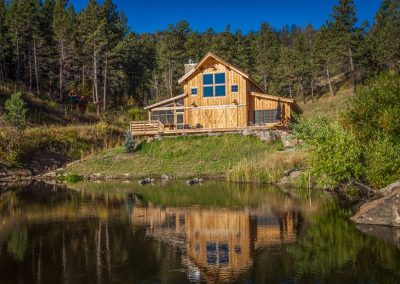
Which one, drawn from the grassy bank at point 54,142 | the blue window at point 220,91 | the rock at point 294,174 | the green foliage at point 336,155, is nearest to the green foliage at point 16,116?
the grassy bank at point 54,142

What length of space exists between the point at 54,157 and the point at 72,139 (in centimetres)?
429

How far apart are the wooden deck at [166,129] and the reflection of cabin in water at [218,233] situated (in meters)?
23.4

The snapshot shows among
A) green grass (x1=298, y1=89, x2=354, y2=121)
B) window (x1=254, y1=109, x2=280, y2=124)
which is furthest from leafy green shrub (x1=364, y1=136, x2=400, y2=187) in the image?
green grass (x1=298, y1=89, x2=354, y2=121)

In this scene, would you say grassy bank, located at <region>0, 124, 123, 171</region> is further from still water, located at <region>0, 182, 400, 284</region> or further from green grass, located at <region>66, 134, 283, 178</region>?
still water, located at <region>0, 182, 400, 284</region>

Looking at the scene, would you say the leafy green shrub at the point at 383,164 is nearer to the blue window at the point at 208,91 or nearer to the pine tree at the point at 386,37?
the blue window at the point at 208,91

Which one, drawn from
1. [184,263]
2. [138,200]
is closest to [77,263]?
[184,263]

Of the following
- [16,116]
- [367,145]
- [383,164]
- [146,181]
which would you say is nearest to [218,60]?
[146,181]

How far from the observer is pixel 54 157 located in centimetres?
4453

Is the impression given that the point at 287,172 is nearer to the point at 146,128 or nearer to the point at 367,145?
the point at 367,145

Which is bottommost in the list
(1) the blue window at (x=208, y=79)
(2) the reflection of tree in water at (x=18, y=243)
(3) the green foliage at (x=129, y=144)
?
(2) the reflection of tree in water at (x=18, y=243)

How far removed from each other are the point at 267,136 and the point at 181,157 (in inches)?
309

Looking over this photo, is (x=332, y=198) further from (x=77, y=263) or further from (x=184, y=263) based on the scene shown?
(x=77, y=263)

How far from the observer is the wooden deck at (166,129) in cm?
4553

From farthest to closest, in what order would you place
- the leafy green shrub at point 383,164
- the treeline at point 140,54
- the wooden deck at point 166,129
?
1. the treeline at point 140,54
2. the wooden deck at point 166,129
3. the leafy green shrub at point 383,164
